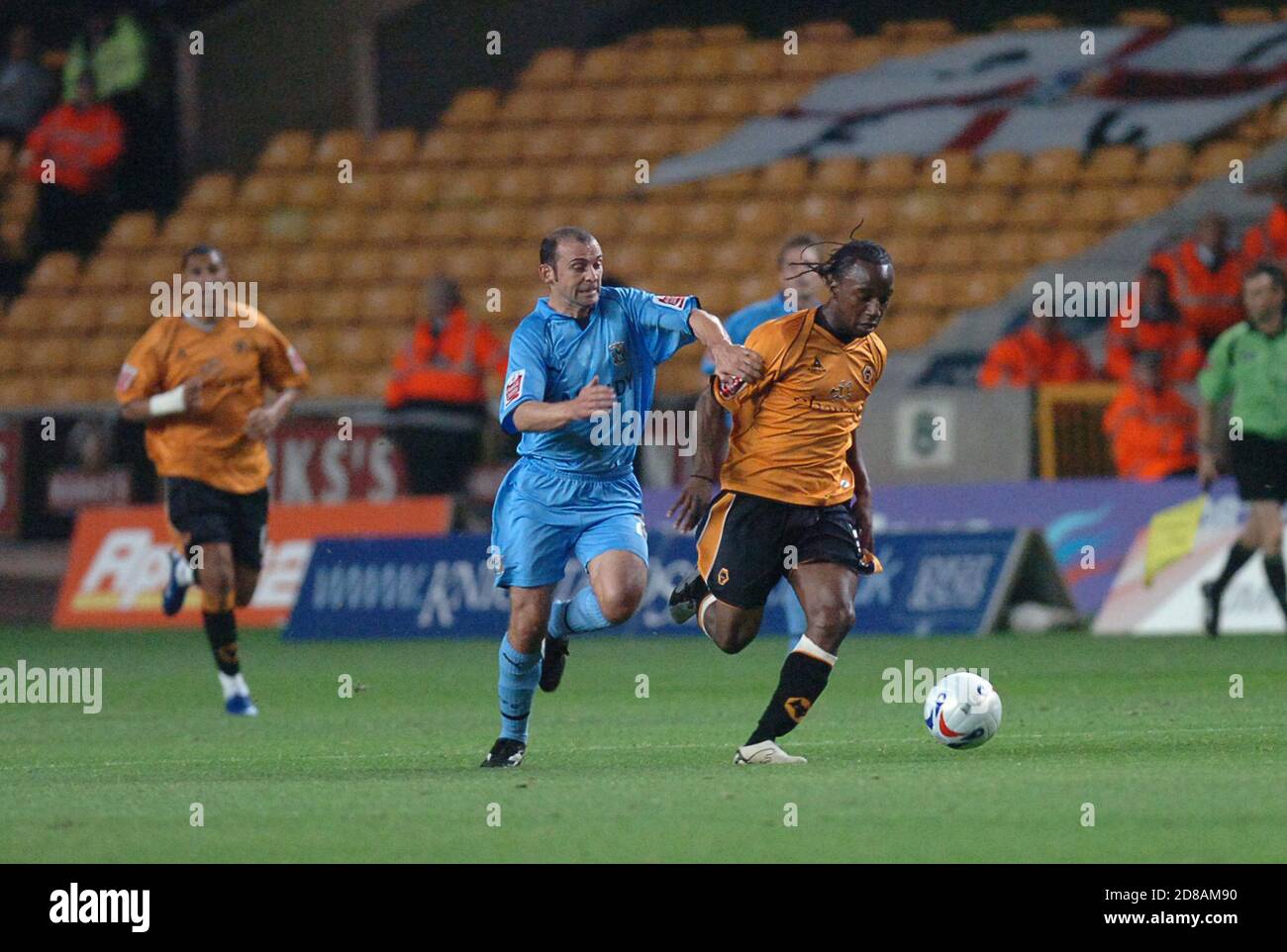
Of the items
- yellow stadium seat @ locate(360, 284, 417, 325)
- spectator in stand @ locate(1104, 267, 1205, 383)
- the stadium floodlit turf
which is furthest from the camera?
yellow stadium seat @ locate(360, 284, 417, 325)

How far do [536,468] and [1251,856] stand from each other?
3.57m

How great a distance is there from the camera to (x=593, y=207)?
24312 millimetres

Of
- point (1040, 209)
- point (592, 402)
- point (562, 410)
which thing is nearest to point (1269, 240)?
point (1040, 209)

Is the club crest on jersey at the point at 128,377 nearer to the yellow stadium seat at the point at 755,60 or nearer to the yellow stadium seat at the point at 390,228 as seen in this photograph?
the yellow stadium seat at the point at 390,228

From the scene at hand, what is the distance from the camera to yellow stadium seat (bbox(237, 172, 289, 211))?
25703 millimetres

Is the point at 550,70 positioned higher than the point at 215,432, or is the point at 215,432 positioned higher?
the point at 550,70

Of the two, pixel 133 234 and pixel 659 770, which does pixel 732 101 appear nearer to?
pixel 133 234

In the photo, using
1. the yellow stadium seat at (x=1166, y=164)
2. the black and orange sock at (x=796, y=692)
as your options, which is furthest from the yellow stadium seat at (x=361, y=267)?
the black and orange sock at (x=796, y=692)

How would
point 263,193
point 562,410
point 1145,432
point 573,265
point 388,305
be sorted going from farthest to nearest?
1. point 263,193
2. point 388,305
3. point 1145,432
4. point 573,265
5. point 562,410

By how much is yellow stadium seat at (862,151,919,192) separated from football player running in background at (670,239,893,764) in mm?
14082

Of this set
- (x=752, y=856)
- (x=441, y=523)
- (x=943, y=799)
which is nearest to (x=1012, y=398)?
(x=441, y=523)

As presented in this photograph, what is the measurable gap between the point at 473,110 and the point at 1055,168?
21.8ft

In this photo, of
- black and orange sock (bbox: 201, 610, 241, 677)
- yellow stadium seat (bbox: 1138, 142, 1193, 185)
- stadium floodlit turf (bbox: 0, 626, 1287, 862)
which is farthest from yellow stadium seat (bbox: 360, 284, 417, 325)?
black and orange sock (bbox: 201, 610, 241, 677)

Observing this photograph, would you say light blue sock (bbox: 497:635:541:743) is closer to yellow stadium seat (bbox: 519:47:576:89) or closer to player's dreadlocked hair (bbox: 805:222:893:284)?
player's dreadlocked hair (bbox: 805:222:893:284)
